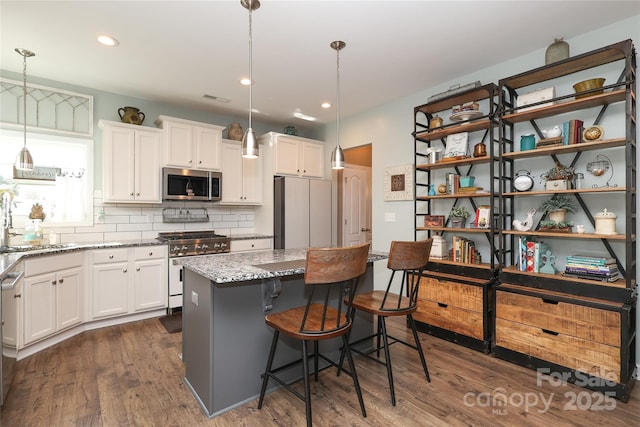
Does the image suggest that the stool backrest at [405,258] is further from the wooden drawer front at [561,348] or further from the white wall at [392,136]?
the white wall at [392,136]

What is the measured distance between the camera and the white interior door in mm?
5328

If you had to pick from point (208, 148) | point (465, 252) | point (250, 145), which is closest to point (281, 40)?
point (250, 145)

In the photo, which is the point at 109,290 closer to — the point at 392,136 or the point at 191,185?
the point at 191,185

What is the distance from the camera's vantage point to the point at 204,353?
1979mm

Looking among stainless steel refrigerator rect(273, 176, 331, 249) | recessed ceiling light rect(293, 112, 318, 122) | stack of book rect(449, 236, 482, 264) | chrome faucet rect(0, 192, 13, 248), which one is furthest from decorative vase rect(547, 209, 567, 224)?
chrome faucet rect(0, 192, 13, 248)

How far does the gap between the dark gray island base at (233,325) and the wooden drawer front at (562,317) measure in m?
1.74

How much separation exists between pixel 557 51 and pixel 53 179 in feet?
17.0

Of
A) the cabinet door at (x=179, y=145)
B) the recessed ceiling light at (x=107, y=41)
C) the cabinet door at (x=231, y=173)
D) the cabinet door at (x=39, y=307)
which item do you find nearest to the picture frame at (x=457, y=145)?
the cabinet door at (x=231, y=173)

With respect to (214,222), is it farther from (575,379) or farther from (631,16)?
(631,16)

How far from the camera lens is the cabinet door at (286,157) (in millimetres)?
4711

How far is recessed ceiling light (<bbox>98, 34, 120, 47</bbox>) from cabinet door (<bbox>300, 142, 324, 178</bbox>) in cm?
274

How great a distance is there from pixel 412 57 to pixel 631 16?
5.29 ft

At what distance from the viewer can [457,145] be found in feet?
10.9

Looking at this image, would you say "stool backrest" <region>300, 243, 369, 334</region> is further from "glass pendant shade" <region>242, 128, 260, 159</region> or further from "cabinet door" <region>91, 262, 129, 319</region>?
"cabinet door" <region>91, 262, 129, 319</region>
